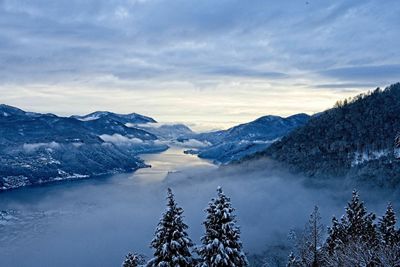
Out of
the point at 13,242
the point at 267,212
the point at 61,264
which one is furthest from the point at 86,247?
the point at 267,212

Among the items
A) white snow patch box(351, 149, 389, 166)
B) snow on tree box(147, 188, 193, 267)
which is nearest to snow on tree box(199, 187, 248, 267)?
snow on tree box(147, 188, 193, 267)

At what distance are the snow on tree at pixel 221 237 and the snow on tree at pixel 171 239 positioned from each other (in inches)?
56.0

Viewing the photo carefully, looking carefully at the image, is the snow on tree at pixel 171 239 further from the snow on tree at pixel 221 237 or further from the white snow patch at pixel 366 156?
the white snow patch at pixel 366 156

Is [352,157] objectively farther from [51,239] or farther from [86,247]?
[51,239]

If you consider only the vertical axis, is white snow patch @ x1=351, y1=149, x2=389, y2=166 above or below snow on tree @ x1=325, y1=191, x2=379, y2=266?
above

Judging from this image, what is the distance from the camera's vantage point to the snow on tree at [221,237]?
24.8 m

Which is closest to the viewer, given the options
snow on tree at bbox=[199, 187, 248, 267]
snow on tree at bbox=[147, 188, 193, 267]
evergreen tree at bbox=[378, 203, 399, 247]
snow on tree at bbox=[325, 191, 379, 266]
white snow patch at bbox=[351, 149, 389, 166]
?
snow on tree at bbox=[199, 187, 248, 267]

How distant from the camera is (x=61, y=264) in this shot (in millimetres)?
148375

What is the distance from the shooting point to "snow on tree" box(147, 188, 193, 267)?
25125 mm

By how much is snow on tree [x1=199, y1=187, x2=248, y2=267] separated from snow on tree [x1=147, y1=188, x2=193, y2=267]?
1.42 metres

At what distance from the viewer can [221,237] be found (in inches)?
990

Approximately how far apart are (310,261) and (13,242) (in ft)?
594

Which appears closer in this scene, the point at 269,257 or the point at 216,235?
the point at 216,235

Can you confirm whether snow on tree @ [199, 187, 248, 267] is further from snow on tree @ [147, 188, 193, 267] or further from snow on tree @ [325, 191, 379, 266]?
snow on tree @ [325, 191, 379, 266]
